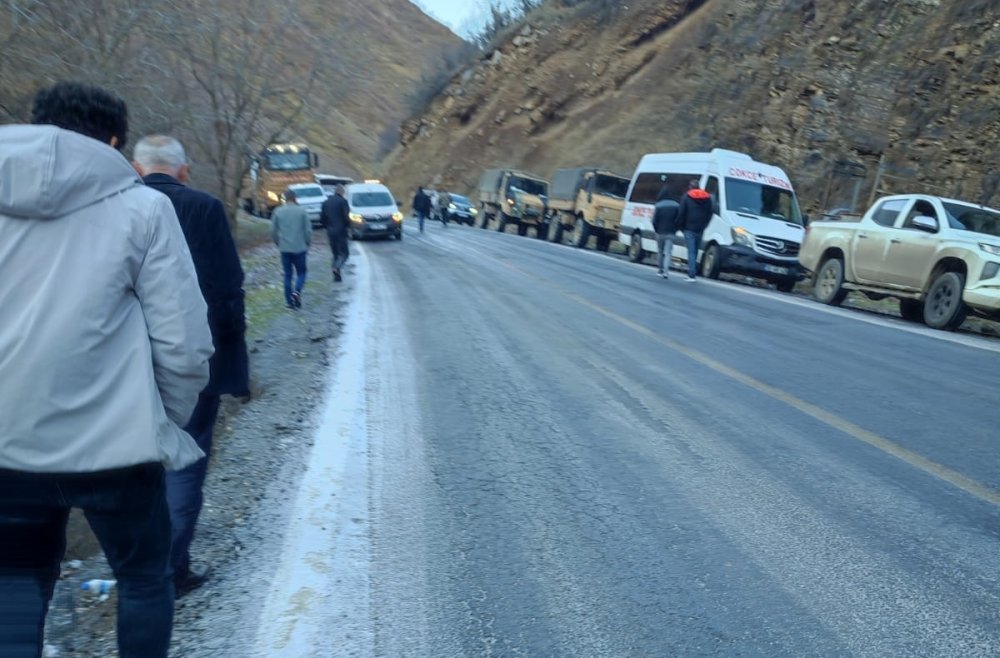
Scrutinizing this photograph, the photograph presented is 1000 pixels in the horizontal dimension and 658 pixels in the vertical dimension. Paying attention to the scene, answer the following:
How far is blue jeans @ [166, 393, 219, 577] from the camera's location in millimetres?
4039

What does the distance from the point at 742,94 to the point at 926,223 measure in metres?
25.4

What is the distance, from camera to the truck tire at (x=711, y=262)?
21609mm

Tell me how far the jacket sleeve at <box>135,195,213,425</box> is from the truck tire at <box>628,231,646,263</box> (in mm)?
24026

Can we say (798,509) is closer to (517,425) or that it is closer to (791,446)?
(791,446)

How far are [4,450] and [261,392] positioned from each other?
544 cm

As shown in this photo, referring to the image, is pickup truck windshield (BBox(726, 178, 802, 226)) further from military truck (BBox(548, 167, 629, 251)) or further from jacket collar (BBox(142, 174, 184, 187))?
jacket collar (BBox(142, 174, 184, 187))

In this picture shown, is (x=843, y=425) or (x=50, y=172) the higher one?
(x=50, y=172)

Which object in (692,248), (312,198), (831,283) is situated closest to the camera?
(831,283)

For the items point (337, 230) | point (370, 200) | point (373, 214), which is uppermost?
point (337, 230)

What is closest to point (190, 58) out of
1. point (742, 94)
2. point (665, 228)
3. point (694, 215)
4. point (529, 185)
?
point (665, 228)

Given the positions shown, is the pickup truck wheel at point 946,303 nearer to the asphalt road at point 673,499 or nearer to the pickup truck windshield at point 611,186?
the asphalt road at point 673,499

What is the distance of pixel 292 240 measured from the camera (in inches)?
554

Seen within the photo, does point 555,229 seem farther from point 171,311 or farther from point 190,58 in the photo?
point 171,311

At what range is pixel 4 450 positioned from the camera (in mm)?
2473
